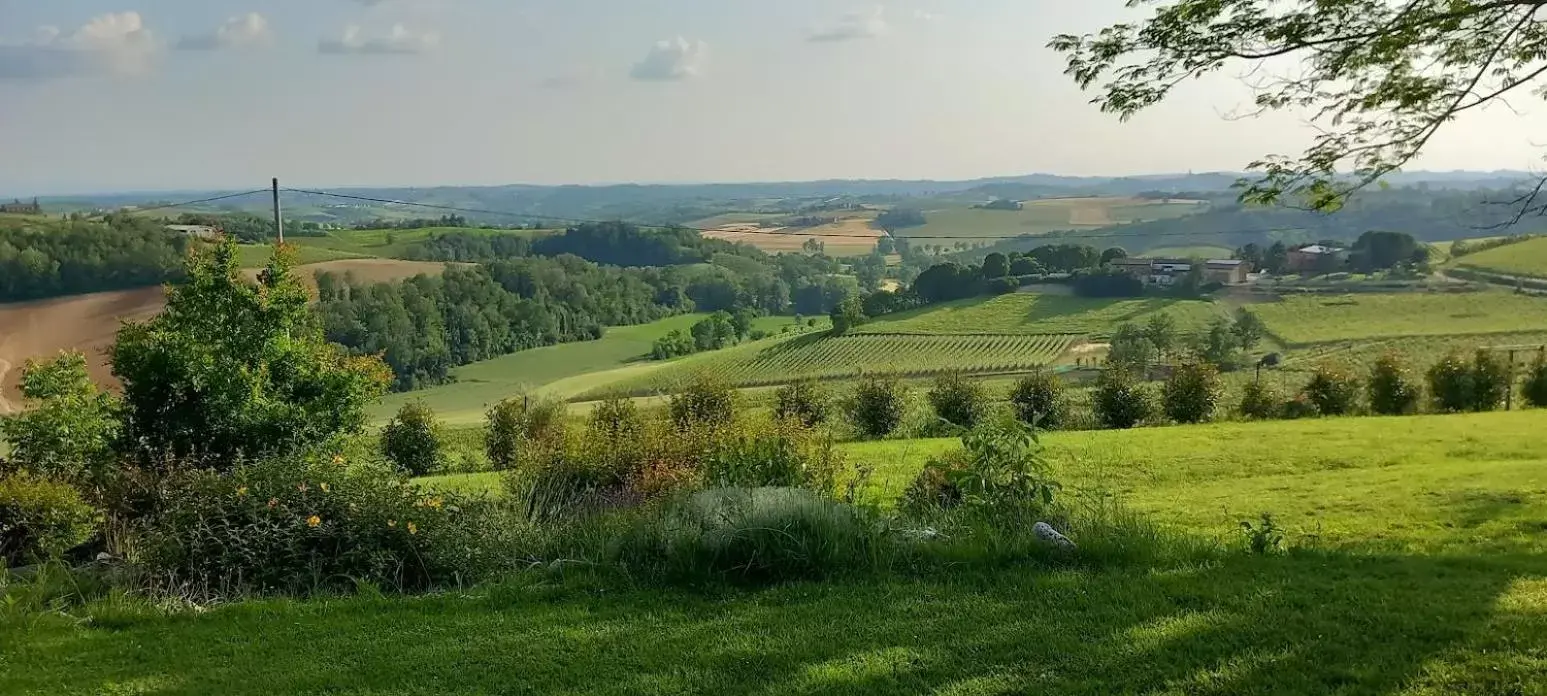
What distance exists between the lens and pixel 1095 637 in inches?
167

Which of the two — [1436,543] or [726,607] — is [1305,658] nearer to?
[726,607]

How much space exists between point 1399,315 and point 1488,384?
3750 centimetres

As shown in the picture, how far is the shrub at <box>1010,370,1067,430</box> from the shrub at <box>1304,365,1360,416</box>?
213 inches

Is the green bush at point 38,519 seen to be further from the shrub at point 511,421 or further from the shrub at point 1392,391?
the shrub at point 1392,391

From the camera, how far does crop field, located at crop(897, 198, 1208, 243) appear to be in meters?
107

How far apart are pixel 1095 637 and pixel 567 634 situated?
2.50m

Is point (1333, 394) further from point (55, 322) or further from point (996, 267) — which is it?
point (996, 267)

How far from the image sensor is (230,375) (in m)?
9.93

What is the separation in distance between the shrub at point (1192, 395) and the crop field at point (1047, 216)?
87.8 meters

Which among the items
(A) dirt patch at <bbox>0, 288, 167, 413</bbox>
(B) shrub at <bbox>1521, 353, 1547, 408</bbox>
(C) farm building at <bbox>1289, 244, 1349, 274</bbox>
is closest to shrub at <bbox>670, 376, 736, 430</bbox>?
(A) dirt patch at <bbox>0, 288, 167, 413</bbox>

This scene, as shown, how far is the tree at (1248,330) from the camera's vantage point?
48.1m

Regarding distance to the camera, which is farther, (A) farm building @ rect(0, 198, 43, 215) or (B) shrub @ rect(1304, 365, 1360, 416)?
(A) farm building @ rect(0, 198, 43, 215)

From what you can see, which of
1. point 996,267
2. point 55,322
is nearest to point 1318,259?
point 996,267

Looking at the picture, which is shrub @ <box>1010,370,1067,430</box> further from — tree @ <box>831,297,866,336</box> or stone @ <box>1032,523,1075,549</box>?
tree @ <box>831,297,866,336</box>
